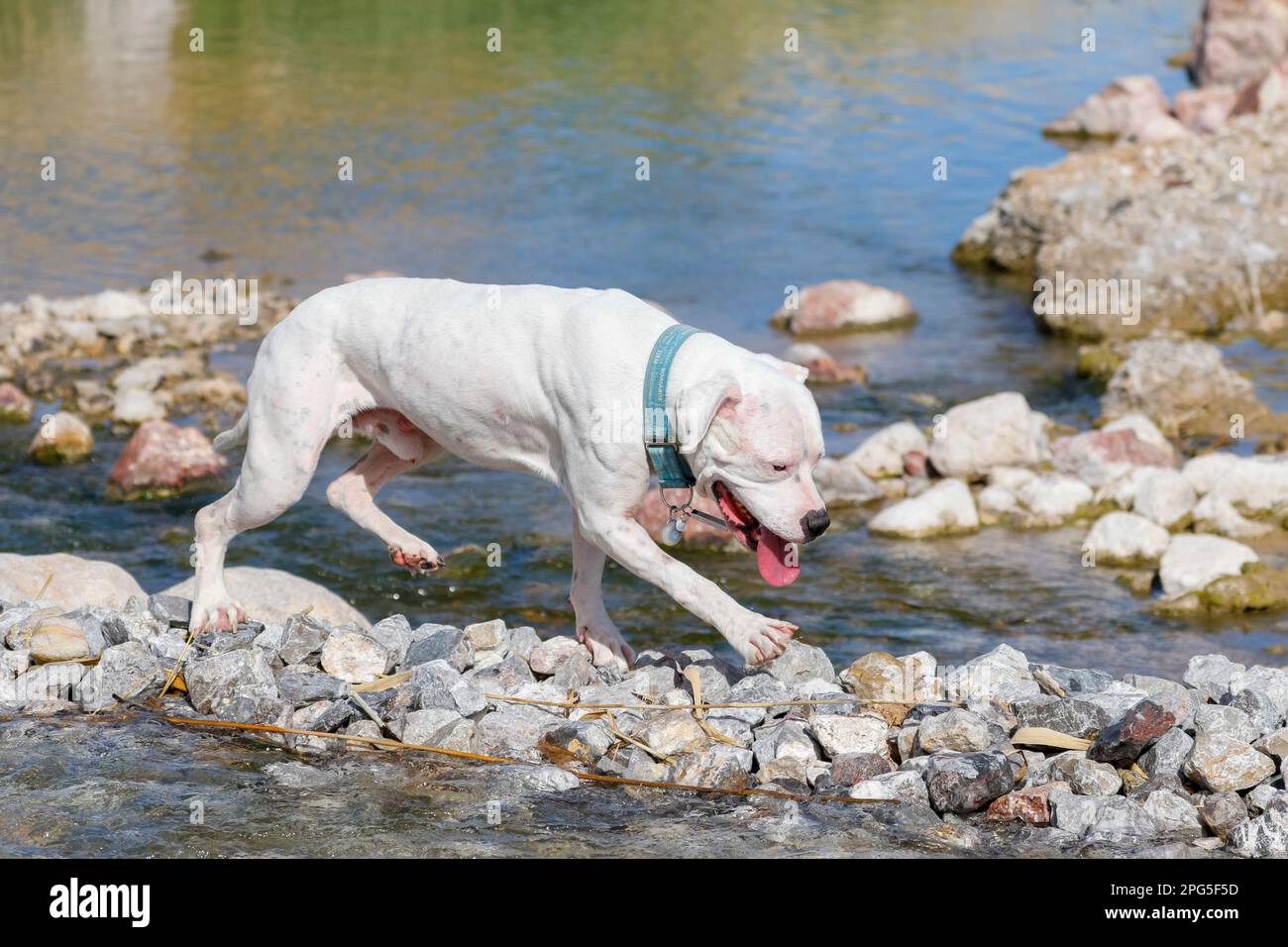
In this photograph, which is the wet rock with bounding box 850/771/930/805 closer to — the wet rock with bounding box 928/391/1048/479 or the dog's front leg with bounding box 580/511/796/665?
the dog's front leg with bounding box 580/511/796/665

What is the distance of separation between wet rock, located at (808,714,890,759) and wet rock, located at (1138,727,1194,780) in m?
0.90

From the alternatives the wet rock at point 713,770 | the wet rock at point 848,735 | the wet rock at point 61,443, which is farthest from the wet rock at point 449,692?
the wet rock at point 61,443

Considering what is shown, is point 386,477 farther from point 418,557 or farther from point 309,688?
point 309,688

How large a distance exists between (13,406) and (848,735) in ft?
28.3

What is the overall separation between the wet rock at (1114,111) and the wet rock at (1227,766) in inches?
821

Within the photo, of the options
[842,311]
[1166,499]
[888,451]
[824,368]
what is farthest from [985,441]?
[842,311]

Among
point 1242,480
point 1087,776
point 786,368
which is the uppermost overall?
point 786,368

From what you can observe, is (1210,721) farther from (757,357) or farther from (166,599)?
(166,599)

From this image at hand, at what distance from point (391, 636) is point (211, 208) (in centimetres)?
1415

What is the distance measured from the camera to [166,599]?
7.17 metres

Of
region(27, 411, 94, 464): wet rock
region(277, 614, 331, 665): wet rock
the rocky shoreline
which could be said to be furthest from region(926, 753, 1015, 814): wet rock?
region(27, 411, 94, 464): wet rock

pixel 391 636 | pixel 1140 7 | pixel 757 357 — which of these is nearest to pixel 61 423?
pixel 391 636

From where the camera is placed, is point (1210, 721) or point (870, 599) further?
point (870, 599)

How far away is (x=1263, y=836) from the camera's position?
16.6 ft
